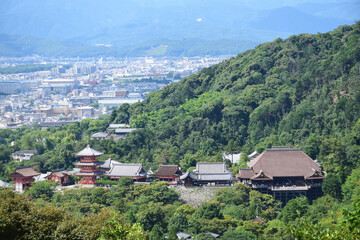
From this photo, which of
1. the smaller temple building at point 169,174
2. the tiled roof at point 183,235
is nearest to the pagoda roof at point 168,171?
the smaller temple building at point 169,174

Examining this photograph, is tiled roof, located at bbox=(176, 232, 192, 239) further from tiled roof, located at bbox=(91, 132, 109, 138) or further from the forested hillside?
tiled roof, located at bbox=(91, 132, 109, 138)

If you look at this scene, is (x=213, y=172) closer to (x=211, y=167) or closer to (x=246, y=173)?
(x=211, y=167)

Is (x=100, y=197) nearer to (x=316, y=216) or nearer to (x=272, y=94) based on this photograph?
(x=316, y=216)

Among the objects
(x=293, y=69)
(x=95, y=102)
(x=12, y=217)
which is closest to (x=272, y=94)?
(x=293, y=69)

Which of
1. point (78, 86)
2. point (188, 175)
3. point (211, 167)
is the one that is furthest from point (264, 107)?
point (78, 86)

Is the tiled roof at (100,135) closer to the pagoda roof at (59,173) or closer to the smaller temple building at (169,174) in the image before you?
the pagoda roof at (59,173)

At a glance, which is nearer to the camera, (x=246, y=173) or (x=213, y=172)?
(x=246, y=173)
